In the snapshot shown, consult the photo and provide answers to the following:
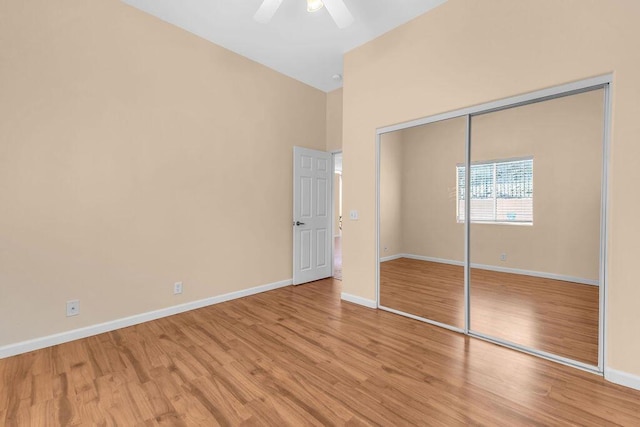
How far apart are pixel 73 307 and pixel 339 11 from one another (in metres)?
3.54

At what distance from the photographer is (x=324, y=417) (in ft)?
5.41

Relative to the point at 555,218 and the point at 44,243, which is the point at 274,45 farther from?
the point at 555,218

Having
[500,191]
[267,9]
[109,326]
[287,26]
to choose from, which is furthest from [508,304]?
[109,326]

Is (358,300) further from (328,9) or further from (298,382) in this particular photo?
(328,9)

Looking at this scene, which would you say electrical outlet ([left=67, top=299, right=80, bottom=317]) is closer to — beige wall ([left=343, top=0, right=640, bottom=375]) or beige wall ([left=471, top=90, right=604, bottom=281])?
beige wall ([left=343, top=0, right=640, bottom=375])

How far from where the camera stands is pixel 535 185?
100.0 inches

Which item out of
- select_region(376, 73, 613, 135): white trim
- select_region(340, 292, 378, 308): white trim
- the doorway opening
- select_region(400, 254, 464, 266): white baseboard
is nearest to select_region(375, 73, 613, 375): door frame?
select_region(376, 73, 613, 135): white trim

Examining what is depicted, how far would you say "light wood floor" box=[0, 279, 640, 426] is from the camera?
1656mm

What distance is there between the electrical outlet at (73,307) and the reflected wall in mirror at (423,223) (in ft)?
10.2

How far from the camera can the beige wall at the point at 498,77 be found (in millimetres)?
1903

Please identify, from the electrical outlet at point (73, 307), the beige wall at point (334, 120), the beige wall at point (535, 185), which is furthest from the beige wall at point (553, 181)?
the electrical outlet at point (73, 307)

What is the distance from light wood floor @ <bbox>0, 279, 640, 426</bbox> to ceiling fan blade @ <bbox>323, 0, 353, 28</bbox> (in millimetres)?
2843

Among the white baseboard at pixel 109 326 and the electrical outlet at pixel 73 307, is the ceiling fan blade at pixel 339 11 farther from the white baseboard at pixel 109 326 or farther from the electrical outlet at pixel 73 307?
the electrical outlet at pixel 73 307

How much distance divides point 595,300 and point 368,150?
8.16 feet
